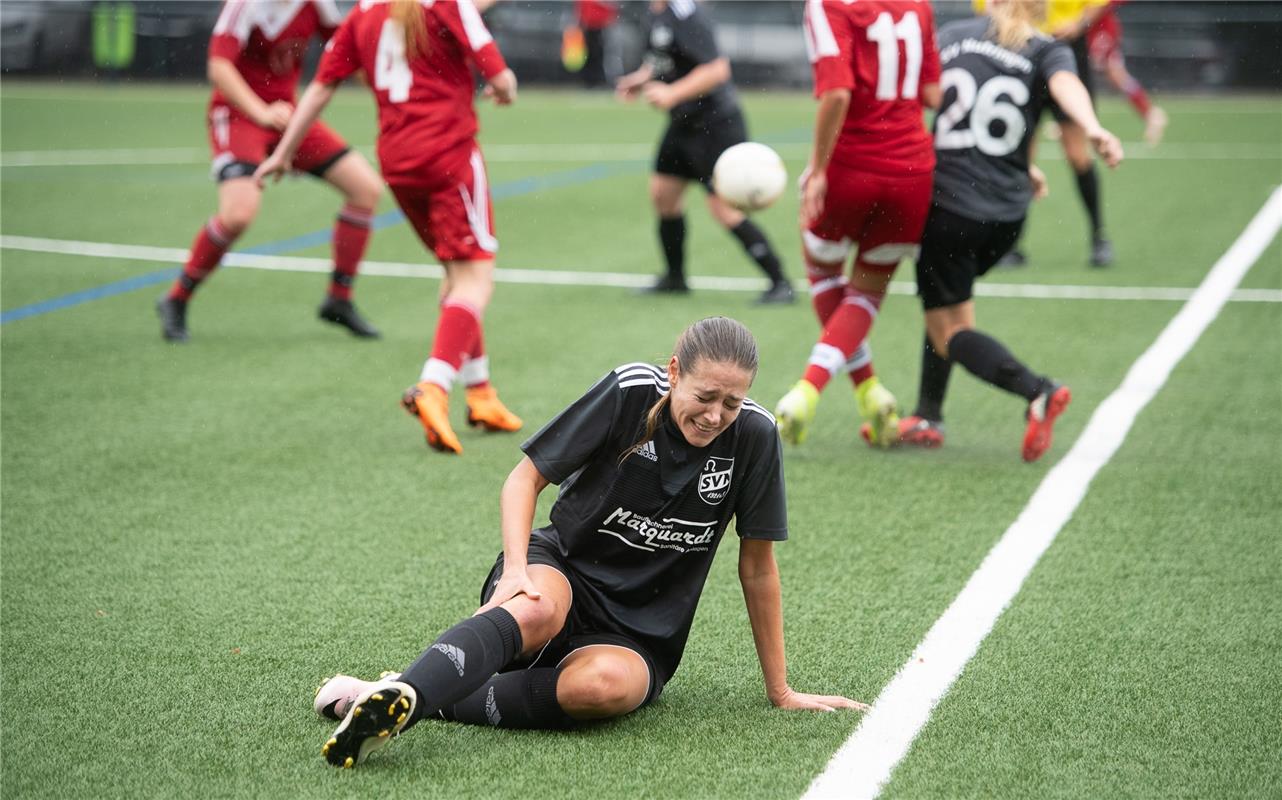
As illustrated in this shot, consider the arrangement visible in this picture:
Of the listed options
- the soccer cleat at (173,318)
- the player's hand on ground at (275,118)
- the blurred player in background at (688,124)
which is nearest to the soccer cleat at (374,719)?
the player's hand on ground at (275,118)

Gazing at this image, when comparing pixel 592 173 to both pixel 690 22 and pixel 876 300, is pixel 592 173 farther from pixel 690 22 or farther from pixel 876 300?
pixel 876 300

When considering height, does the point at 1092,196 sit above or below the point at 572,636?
below

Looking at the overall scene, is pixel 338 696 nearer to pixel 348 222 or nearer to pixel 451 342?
pixel 451 342

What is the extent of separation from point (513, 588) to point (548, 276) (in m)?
6.71

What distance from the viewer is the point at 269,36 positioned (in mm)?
7508

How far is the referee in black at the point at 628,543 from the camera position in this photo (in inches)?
124

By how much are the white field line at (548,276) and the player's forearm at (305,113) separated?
131 inches

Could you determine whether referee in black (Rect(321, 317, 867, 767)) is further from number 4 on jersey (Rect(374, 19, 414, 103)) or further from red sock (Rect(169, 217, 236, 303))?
red sock (Rect(169, 217, 236, 303))

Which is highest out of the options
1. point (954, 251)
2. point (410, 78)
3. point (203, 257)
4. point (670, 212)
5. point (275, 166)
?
point (410, 78)

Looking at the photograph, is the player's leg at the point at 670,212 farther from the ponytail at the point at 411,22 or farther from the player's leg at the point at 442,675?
the player's leg at the point at 442,675

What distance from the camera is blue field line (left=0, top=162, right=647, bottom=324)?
8453 mm

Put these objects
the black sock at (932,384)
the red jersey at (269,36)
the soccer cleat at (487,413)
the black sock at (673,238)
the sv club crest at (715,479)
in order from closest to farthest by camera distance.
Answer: the sv club crest at (715,479) → the black sock at (932,384) → the soccer cleat at (487,413) → the red jersey at (269,36) → the black sock at (673,238)

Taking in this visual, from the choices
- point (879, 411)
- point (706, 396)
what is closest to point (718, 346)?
point (706, 396)

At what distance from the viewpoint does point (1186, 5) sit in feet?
79.0
